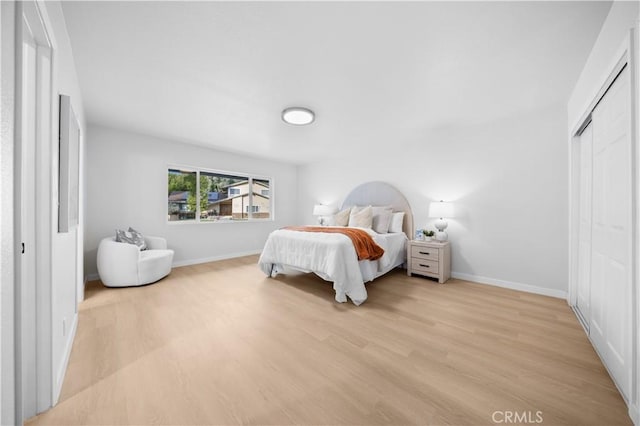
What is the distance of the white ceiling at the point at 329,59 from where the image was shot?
157 centimetres

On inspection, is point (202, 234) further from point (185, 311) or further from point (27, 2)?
point (27, 2)

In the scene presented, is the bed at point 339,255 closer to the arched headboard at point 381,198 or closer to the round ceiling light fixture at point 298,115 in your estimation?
the arched headboard at point 381,198

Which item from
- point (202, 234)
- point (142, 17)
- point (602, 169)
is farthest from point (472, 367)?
point (202, 234)

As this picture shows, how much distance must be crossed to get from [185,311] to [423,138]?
419 centimetres

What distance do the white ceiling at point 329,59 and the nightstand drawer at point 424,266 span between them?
205 cm

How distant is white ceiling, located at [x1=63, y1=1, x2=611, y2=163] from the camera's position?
1.57m

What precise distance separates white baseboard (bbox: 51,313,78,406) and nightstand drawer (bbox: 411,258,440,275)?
382 cm

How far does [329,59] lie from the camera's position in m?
2.03

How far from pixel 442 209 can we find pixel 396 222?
0.84 meters

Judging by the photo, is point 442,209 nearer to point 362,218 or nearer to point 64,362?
point 362,218

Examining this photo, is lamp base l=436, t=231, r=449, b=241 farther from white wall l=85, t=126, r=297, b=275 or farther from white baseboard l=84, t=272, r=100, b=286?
white baseboard l=84, t=272, r=100, b=286

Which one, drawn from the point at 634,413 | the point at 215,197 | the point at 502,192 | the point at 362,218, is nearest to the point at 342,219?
the point at 362,218

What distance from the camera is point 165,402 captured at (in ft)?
4.36

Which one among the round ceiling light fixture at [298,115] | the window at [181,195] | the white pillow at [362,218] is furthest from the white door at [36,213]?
the white pillow at [362,218]
